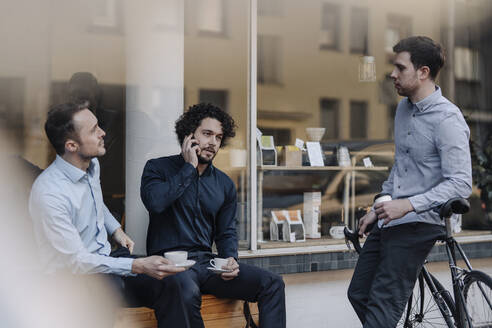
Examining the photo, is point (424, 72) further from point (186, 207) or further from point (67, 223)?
point (67, 223)

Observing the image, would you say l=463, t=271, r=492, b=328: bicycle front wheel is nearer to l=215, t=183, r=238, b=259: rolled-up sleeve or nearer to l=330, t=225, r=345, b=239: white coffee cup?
l=215, t=183, r=238, b=259: rolled-up sleeve

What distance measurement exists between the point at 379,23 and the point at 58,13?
11.2 feet

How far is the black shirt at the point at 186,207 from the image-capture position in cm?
359

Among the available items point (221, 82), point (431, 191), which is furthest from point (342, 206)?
point (431, 191)

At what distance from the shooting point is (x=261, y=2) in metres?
5.56

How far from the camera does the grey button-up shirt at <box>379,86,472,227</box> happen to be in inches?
123

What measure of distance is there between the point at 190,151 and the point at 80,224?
0.80 metres

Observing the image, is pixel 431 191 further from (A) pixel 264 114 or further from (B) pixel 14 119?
(B) pixel 14 119

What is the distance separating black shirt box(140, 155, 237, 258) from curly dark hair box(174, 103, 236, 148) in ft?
0.69

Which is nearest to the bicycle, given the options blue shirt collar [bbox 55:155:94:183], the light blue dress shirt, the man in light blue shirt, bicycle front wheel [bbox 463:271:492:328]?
bicycle front wheel [bbox 463:271:492:328]

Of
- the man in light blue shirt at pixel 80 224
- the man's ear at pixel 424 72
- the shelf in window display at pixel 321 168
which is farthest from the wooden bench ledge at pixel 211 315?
the shelf in window display at pixel 321 168

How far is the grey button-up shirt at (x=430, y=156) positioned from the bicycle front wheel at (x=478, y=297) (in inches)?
13.2

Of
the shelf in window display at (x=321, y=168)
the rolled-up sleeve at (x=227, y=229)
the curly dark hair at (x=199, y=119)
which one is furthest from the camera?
the shelf in window display at (x=321, y=168)

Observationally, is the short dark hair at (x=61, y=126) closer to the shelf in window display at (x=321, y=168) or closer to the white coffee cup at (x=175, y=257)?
the white coffee cup at (x=175, y=257)
